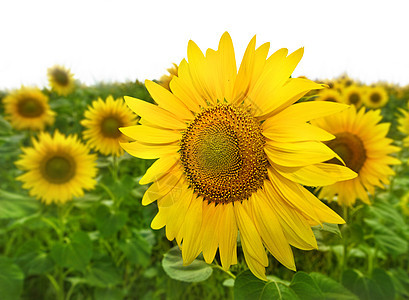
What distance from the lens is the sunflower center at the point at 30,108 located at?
2.55 metres

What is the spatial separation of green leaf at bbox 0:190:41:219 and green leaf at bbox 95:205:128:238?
0.92ft

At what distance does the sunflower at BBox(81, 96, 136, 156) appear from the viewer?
95cm

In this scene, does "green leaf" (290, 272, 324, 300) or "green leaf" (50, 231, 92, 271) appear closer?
"green leaf" (290, 272, 324, 300)

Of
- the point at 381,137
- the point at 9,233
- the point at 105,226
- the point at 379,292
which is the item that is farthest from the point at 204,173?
the point at 9,233

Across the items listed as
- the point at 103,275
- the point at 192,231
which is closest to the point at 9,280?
the point at 103,275

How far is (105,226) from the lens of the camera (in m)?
1.53

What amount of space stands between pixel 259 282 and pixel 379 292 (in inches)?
32.6

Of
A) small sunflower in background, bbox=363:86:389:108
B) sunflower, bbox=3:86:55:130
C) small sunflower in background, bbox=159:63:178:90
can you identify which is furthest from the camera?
small sunflower in background, bbox=363:86:389:108

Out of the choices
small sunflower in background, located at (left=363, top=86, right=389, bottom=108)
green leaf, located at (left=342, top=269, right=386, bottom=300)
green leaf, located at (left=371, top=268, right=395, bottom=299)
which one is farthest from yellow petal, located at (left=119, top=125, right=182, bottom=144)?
small sunflower in background, located at (left=363, top=86, right=389, bottom=108)

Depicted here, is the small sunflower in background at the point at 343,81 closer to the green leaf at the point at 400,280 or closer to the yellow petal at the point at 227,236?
the green leaf at the point at 400,280

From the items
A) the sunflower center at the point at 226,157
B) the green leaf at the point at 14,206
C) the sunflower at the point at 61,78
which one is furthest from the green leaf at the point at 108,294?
the sunflower at the point at 61,78

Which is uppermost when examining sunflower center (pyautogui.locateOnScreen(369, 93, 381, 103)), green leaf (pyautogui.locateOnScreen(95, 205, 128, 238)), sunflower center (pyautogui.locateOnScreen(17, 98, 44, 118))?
sunflower center (pyautogui.locateOnScreen(17, 98, 44, 118))

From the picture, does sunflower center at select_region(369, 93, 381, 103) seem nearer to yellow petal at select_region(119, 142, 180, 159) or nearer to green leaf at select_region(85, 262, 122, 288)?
green leaf at select_region(85, 262, 122, 288)

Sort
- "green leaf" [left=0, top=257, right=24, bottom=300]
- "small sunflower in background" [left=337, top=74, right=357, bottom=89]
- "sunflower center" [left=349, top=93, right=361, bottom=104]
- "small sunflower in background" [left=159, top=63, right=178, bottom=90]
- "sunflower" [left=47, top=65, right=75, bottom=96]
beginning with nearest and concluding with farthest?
"small sunflower in background" [left=159, top=63, right=178, bottom=90], "green leaf" [left=0, top=257, right=24, bottom=300], "small sunflower in background" [left=337, top=74, right=357, bottom=89], "sunflower center" [left=349, top=93, right=361, bottom=104], "sunflower" [left=47, top=65, right=75, bottom=96]
